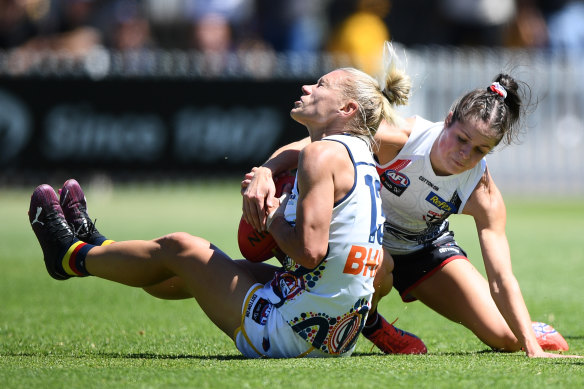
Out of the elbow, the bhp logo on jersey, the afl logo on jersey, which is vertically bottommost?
the bhp logo on jersey

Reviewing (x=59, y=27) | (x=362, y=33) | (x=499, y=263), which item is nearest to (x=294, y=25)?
(x=362, y=33)

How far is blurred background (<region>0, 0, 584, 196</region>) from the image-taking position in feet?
46.8

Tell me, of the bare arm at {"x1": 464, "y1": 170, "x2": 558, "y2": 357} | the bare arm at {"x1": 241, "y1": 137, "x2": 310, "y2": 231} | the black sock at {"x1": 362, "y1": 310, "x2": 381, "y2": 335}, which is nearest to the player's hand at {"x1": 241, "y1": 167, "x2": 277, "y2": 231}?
the bare arm at {"x1": 241, "y1": 137, "x2": 310, "y2": 231}

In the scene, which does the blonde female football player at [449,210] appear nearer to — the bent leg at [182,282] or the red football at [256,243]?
the red football at [256,243]

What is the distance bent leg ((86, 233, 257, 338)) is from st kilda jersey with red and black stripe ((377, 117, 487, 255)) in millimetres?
1046

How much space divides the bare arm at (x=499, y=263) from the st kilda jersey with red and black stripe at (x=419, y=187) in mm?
80

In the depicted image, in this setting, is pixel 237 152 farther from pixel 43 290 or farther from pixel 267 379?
pixel 267 379

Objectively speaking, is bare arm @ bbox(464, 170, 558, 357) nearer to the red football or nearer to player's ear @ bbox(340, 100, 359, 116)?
player's ear @ bbox(340, 100, 359, 116)

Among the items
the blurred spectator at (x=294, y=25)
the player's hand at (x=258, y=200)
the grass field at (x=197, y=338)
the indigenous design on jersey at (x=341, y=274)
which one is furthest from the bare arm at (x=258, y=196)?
the blurred spectator at (x=294, y=25)

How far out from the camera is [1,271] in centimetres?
793

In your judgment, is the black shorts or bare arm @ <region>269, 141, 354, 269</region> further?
the black shorts

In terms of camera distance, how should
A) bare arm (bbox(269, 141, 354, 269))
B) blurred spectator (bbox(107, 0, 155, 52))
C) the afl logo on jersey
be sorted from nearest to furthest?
bare arm (bbox(269, 141, 354, 269)), the afl logo on jersey, blurred spectator (bbox(107, 0, 155, 52))

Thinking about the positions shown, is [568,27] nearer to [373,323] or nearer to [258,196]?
[373,323]

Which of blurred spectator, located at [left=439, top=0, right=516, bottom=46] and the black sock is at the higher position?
blurred spectator, located at [left=439, top=0, right=516, bottom=46]
